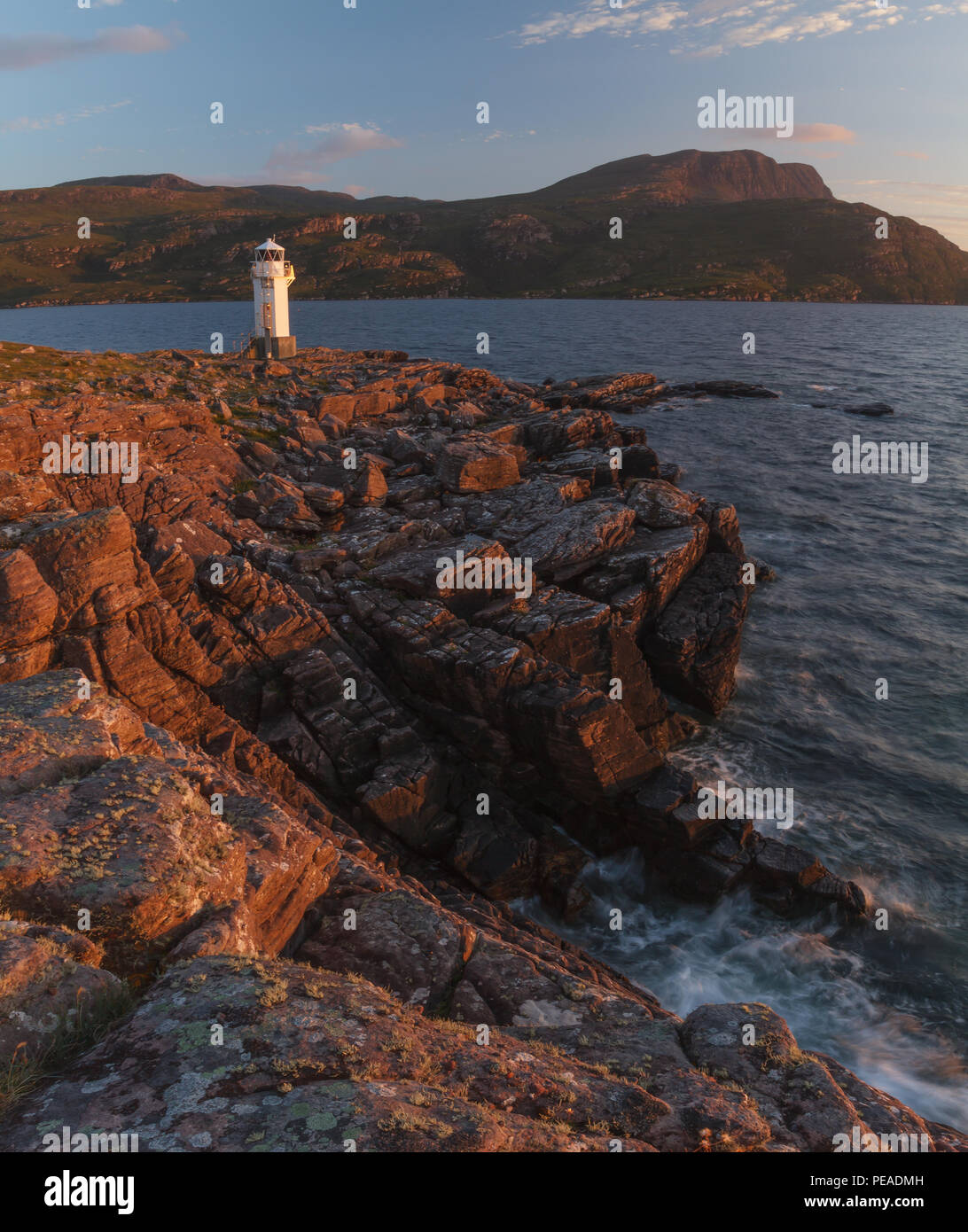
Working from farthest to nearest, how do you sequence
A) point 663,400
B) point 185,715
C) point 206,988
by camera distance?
point 663,400 < point 185,715 < point 206,988

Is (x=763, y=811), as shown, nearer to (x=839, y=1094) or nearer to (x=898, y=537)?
(x=839, y=1094)

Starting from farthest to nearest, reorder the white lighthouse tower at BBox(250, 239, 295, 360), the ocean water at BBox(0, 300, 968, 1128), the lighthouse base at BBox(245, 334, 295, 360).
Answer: the lighthouse base at BBox(245, 334, 295, 360), the white lighthouse tower at BBox(250, 239, 295, 360), the ocean water at BBox(0, 300, 968, 1128)

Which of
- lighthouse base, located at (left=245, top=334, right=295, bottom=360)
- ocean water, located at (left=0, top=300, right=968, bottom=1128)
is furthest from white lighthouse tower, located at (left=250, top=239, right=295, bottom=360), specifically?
ocean water, located at (left=0, top=300, right=968, bottom=1128)

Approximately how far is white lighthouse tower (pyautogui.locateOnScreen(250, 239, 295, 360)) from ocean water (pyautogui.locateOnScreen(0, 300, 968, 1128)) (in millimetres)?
43561

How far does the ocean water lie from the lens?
22.0 meters

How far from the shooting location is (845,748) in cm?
3288

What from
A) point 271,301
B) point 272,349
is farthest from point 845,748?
point 271,301

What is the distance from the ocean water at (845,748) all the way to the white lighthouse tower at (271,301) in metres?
43.6

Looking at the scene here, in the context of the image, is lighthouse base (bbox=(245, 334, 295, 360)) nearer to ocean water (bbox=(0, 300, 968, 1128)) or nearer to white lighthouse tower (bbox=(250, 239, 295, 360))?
white lighthouse tower (bbox=(250, 239, 295, 360))

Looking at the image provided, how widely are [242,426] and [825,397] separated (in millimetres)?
85244

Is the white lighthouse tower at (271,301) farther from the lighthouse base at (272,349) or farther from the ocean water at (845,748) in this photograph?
the ocean water at (845,748)

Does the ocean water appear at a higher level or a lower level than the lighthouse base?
lower

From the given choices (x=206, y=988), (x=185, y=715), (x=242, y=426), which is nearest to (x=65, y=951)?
(x=206, y=988)

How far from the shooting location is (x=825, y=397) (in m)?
97.9
